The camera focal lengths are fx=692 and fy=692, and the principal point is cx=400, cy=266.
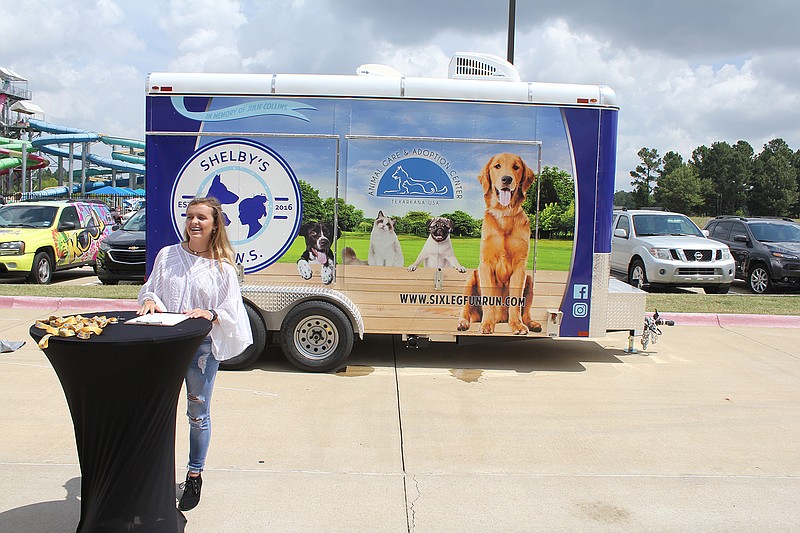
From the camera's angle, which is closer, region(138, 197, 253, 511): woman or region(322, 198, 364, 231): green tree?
region(138, 197, 253, 511): woman

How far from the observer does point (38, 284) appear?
510 inches

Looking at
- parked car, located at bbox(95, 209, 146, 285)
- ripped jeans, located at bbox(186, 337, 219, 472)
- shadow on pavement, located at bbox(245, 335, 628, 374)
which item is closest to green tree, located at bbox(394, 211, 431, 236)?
shadow on pavement, located at bbox(245, 335, 628, 374)

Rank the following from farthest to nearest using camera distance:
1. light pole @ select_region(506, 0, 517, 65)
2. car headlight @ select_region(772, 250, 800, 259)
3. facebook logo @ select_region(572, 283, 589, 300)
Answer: car headlight @ select_region(772, 250, 800, 259) → light pole @ select_region(506, 0, 517, 65) → facebook logo @ select_region(572, 283, 589, 300)

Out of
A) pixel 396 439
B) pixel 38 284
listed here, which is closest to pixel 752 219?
pixel 396 439

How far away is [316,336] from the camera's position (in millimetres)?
7113

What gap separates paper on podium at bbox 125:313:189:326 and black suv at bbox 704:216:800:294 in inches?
541

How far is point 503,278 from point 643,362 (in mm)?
2270

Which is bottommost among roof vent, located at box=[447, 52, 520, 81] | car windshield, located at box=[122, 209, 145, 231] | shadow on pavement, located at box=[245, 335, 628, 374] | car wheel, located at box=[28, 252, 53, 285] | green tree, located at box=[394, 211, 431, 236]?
shadow on pavement, located at box=[245, 335, 628, 374]

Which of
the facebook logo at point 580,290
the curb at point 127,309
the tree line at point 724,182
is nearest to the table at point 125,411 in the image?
the facebook logo at point 580,290

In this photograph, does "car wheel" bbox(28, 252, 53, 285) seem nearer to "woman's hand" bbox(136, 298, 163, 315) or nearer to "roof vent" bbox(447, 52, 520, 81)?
"roof vent" bbox(447, 52, 520, 81)

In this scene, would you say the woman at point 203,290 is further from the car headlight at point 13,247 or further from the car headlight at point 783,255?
the car headlight at point 783,255

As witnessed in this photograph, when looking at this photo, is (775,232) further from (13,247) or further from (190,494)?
(13,247)

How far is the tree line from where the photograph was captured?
90556 millimetres

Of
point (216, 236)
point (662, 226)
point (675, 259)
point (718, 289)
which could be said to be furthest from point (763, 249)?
point (216, 236)
